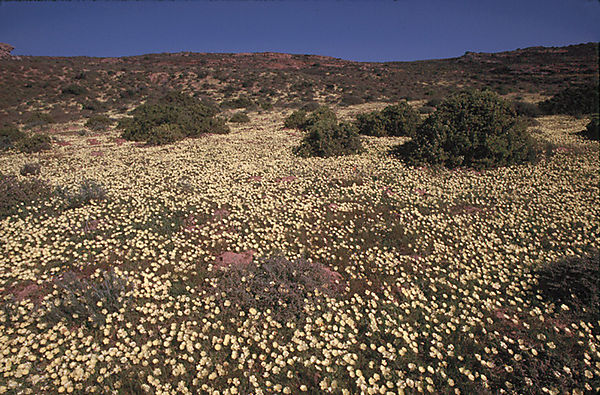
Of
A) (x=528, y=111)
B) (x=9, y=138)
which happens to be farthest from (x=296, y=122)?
(x=528, y=111)

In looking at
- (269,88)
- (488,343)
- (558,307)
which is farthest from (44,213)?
(269,88)

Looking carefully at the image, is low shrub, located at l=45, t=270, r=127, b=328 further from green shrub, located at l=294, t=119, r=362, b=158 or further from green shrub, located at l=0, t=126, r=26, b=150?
green shrub, located at l=0, t=126, r=26, b=150

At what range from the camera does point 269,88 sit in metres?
43.2

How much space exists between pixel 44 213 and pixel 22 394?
5.60 metres

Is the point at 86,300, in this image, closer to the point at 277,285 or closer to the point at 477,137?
the point at 277,285

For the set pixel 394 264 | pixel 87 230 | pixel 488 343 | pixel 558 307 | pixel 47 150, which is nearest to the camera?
pixel 488 343

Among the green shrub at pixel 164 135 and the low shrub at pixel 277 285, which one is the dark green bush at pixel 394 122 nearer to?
the green shrub at pixel 164 135

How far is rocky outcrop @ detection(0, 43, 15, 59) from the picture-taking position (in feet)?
158

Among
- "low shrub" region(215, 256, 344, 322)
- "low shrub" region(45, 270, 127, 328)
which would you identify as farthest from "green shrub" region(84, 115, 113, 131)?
"low shrub" region(215, 256, 344, 322)

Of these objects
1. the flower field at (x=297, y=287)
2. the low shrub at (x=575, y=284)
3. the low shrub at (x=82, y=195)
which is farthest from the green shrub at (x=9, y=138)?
the low shrub at (x=575, y=284)

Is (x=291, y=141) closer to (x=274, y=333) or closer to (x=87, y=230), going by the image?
(x=87, y=230)

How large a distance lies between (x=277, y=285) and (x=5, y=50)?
7387cm

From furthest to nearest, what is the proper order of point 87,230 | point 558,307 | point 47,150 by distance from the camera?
point 47,150
point 87,230
point 558,307

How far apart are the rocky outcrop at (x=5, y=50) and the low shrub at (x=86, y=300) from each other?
66.1 meters
